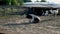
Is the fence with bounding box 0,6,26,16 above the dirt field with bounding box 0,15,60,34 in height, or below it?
below

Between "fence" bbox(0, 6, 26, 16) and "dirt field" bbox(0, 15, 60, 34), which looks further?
"fence" bbox(0, 6, 26, 16)

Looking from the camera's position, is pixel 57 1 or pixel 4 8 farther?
pixel 57 1

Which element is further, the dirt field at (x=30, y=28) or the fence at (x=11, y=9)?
the fence at (x=11, y=9)

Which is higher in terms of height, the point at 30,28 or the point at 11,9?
the point at 30,28

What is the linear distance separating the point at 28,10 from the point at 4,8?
0.69 meters

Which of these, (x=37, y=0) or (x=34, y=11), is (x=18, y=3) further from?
(x=37, y=0)

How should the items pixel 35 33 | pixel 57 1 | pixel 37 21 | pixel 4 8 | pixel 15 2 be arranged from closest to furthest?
A: pixel 35 33 → pixel 37 21 → pixel 4 8 → pixel 15 2 → pixel 57 1

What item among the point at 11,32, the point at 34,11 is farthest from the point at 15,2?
the point at 11,32

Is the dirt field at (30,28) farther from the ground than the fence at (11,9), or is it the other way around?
the dirt field at (30,28)

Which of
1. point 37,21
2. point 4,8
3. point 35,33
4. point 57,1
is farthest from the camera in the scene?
point 57,1

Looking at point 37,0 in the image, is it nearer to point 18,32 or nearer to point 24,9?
point 24,9

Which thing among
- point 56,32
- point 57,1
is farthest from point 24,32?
point 57,1

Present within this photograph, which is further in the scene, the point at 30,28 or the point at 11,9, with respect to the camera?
the point at 11,9

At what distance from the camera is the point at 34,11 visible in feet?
14.9
